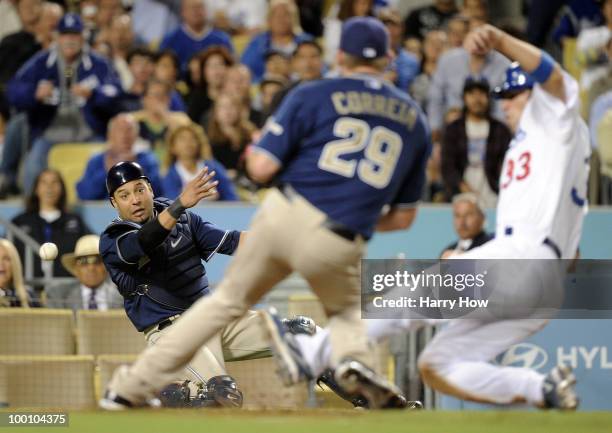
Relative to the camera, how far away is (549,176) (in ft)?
23.6

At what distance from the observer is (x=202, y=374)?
25.4 ft

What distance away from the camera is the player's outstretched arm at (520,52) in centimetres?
670

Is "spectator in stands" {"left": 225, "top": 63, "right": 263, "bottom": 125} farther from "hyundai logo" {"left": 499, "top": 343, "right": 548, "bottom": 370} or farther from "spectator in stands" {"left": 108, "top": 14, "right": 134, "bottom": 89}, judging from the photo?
"hyundai logo" {"left": 499, "top": 343, "right": 548, "bottom": 370}

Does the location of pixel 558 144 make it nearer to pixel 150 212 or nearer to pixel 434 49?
pixel 150 212

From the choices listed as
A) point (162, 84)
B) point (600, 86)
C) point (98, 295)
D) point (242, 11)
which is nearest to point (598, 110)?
point (600, 86)

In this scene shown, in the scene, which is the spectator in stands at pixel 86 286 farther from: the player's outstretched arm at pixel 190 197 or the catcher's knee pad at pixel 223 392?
the player's outstretched arm at pixel 190 197

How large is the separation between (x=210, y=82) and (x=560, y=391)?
24.2 feet

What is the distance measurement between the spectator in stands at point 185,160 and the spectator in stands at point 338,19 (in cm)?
266

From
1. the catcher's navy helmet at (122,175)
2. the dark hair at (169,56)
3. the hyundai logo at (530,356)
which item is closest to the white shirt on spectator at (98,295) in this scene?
the catcher's navy helmet at (122,175)

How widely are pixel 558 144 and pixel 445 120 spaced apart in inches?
209

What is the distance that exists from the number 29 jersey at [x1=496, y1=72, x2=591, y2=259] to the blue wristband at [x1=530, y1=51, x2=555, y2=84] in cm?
21

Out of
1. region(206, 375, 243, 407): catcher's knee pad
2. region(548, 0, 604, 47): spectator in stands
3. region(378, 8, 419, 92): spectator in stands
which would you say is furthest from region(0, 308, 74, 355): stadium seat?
region(548, 0, 604, 47): spectator in stands

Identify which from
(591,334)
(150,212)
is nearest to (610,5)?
(591,334)

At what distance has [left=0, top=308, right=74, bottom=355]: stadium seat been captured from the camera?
9703mm
